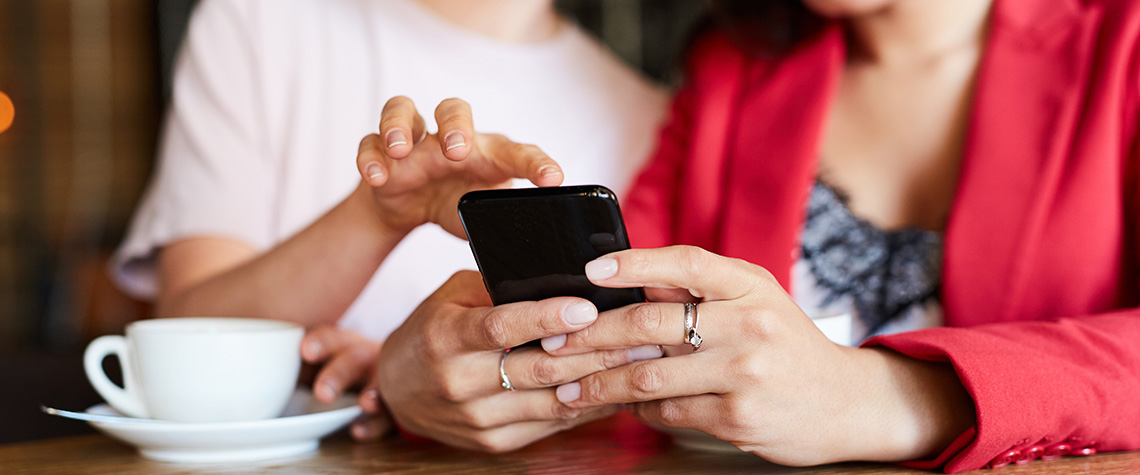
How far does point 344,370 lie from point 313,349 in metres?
0.04

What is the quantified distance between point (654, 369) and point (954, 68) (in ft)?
2.28

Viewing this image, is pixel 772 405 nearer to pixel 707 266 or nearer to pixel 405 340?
pixel 707 266

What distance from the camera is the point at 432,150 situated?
70 centimetres

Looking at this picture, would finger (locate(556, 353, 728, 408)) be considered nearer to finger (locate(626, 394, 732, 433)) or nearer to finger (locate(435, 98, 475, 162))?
finger (locate(626, 394, 732, 433))

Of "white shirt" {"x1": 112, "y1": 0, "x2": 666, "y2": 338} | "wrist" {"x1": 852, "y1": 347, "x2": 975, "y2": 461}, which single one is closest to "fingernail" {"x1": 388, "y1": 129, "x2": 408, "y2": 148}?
"wrist" {"x1": 852, "y1": 347, "x2": 975, "y2": 461}

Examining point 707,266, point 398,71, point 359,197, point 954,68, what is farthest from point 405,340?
point 954,68

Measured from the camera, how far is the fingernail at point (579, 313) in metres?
0.58

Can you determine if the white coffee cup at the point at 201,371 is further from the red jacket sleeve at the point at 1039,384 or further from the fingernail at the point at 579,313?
the red jacket sleeve at the point at 1039,384

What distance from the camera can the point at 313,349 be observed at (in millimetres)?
813

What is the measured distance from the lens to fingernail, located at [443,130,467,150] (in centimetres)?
64

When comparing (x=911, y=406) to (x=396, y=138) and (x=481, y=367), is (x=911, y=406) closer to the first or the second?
(x=481, y=367)

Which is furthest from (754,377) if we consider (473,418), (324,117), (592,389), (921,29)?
(324,117)

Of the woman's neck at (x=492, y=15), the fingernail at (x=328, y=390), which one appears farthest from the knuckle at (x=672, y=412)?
the woman's neck at (x=492, y=15)

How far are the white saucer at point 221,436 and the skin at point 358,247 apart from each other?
2.8 inches
